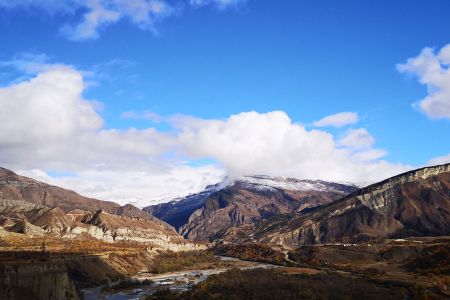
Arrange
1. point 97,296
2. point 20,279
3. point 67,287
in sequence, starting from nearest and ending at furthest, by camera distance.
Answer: point 20,279, point 67,287, point 97,296

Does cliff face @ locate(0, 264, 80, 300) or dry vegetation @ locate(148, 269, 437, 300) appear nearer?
cliff face @ locate(0, 264, 80, 300)

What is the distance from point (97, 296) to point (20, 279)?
48705 millimetres

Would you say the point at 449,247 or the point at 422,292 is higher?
the point at 449,247

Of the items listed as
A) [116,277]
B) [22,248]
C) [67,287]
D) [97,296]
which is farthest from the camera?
[116,277]

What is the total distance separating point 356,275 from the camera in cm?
17988

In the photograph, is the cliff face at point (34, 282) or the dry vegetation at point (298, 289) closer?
the cliff face at point (34, 282)

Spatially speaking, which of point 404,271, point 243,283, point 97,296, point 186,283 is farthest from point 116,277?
point 404,271

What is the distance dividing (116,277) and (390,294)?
95561 mm

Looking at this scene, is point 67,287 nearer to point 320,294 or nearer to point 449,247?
point 320,294

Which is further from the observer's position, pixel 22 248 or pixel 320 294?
pixel 22 248

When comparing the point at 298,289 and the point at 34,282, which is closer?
the point at 34,282

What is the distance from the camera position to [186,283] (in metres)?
174

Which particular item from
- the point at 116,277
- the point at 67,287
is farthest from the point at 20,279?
the point at 116,277

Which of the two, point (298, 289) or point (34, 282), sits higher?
point (34, 282)
